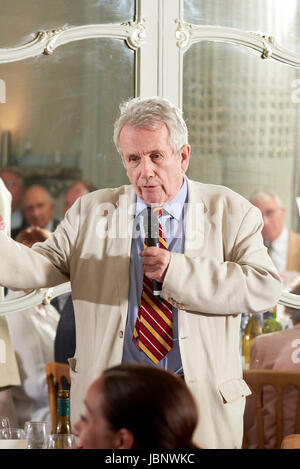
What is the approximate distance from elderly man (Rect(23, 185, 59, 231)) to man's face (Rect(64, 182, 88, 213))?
6cm

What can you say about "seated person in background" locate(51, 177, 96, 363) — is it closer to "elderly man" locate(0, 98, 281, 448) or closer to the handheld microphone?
"elderly man" locate(0, 98, 281, 448)

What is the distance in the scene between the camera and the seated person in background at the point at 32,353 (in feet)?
10.3

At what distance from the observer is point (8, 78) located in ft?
10.3

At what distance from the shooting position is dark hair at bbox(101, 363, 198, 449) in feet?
4.27

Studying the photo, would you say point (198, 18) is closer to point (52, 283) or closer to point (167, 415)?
point (52, 283)

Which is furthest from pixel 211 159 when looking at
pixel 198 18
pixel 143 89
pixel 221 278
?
pixel 221 278

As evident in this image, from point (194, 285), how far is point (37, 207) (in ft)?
3.55

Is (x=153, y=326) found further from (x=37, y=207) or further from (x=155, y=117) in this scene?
(x=37, y=207)

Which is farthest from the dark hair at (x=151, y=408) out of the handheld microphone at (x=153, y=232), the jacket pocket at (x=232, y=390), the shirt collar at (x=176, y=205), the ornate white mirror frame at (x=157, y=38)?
the ornate white mirror frame at (x=157, y=38)

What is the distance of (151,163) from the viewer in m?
2.47

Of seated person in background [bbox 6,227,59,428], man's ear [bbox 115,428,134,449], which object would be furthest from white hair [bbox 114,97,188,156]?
man's ear [bbox 115,428,134,449]

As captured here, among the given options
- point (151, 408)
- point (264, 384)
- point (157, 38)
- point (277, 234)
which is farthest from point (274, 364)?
point (151, 408)

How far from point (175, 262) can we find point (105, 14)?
1.45 m

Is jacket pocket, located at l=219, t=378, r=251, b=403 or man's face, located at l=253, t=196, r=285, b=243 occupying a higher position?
man's face, located at l=253, t=196, r=285, b=243
